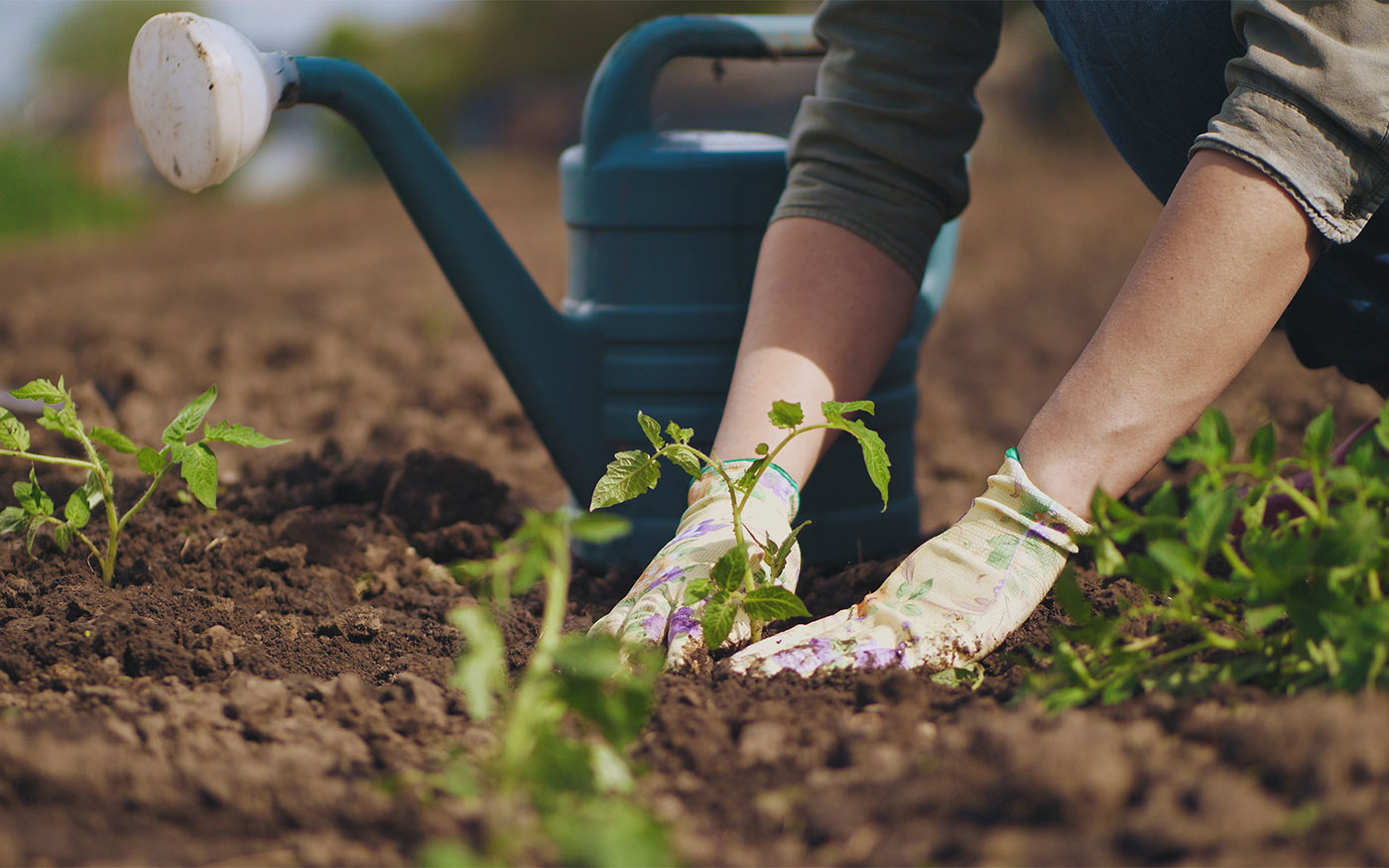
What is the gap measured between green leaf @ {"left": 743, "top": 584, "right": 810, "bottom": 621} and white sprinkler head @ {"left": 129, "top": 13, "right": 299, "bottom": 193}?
0.76 m

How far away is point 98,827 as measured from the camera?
30.7 inches

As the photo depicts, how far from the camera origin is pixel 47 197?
8219mm

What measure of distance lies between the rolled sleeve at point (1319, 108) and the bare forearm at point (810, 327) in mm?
511

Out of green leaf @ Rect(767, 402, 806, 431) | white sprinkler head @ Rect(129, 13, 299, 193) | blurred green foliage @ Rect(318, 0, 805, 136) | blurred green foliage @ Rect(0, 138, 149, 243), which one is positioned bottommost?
blurred green foliage @ Rect(0, 138, 149, 243)

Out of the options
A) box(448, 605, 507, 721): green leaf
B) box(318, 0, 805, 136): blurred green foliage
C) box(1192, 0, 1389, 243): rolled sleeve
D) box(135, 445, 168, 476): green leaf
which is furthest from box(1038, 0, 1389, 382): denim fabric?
box(318, 0, 805, 136): blurred green foliage

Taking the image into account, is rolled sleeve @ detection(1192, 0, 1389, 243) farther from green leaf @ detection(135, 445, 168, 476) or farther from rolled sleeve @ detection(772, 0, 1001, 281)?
green leaf @ detection(135, 445, 168, 476)

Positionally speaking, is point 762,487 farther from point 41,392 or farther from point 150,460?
point 41,392

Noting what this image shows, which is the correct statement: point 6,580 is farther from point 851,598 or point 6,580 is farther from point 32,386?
point 851,598

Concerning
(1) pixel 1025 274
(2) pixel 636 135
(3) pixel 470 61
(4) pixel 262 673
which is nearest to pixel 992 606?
(4) pixel 262 673

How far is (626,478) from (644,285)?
2.06 ft

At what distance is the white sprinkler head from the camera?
1.27 metres

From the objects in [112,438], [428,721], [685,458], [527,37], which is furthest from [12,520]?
[527,37]

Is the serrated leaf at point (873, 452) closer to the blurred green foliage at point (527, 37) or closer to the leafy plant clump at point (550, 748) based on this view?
the leafy plant clump at point (550, 748)

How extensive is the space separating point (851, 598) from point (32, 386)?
39.6 inches
